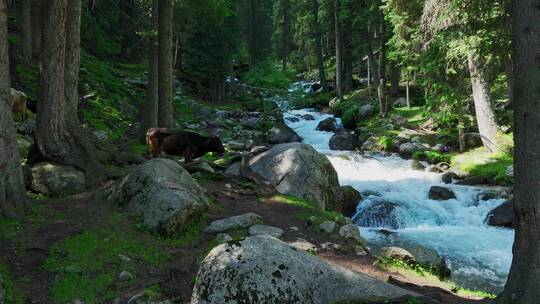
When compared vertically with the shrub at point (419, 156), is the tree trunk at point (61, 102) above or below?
above

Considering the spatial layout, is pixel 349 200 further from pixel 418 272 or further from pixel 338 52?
pixel 338 52

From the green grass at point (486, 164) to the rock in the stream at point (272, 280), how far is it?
43.2ft

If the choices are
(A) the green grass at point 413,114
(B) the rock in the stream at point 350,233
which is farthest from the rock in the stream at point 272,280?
(A) the green grass at point 413,114

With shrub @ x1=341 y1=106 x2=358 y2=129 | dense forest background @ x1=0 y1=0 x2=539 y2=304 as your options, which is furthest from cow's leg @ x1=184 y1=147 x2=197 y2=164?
shrub @ x1=341 y1=106 x2=358 y2=129

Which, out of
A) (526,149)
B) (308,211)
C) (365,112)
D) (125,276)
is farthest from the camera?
(365,112)

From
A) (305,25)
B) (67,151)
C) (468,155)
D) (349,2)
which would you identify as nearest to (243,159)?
(67,151)

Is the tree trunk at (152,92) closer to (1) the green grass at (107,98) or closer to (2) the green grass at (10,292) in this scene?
(1) the green grass at (107,98)

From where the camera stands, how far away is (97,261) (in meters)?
7.07

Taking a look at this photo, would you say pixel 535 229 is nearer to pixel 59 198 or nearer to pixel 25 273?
pixel 25 273

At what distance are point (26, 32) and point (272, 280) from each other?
19258mm

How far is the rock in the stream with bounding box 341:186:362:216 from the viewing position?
14959 millimetres

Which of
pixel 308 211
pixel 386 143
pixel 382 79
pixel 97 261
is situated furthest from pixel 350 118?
pixel 97 261

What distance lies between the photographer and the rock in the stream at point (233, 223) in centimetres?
906

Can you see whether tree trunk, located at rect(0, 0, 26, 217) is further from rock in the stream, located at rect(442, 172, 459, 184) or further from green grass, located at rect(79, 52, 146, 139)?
rock in the stream, located at rect(442, 172, 459, 184)
